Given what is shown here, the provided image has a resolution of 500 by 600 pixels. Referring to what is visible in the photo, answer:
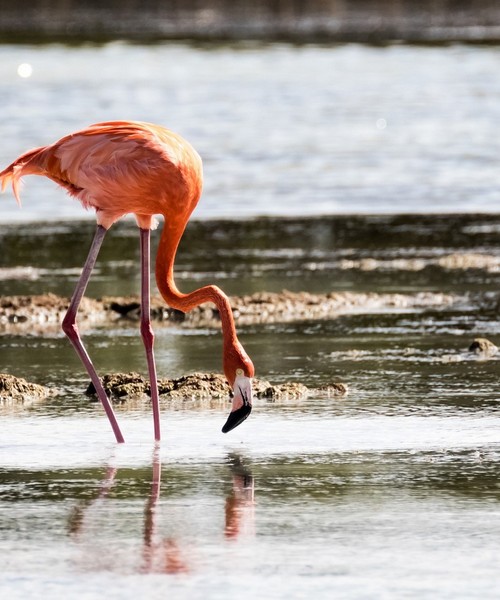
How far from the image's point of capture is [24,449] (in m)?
6.82

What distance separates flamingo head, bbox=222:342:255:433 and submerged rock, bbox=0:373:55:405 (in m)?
1.47

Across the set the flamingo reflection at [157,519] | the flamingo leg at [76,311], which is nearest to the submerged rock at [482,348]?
the flamingo leg at [76,311]

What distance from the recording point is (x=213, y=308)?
427 inches

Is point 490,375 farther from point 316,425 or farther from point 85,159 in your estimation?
point 85,159

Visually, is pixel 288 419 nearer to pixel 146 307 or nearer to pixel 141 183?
pixel 146 307

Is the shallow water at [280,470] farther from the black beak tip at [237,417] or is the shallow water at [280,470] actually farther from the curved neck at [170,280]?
the curved neck at [170,280]

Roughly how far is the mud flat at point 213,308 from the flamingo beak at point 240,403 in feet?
11.2

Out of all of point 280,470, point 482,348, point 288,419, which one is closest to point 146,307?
point 288,419

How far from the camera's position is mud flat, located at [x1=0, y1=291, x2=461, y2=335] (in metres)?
10.4

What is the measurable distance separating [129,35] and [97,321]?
50.8 meters

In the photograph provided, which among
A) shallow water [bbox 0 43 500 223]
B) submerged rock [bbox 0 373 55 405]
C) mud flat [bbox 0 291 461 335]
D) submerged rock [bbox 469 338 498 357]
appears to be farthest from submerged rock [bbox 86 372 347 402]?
shallow water [bbox 0 43 500 223]

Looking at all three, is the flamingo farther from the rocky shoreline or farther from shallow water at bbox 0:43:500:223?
shallow water at bbox 0:43:500:223

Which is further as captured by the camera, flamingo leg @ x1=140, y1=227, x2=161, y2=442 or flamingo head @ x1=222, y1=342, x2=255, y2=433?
flamingo leg @ x1=140, y1=227, x2=161, y2=442

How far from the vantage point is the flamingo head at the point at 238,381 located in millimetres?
6750
